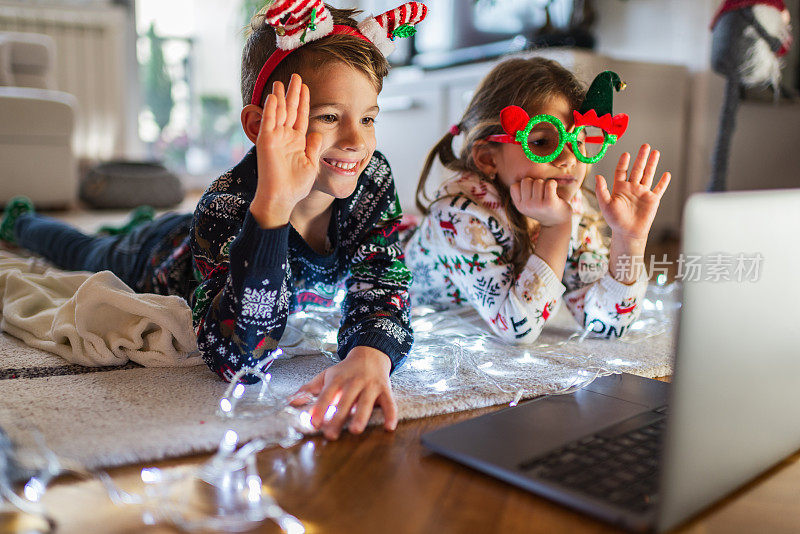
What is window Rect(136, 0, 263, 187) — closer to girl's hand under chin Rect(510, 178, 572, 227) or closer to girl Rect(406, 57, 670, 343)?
girl Rect(406, 57, 670, 343)

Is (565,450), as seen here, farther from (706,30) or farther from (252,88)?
(706,30)

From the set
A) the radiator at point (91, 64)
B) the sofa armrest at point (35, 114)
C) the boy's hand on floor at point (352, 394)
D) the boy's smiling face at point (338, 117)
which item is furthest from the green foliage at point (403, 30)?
the radiator at point (91, 64)

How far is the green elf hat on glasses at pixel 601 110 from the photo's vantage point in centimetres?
104

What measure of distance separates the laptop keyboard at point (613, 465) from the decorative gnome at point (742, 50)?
5.59 feet

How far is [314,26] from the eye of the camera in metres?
0.87

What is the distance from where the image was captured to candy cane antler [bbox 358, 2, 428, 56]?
956 millimetres

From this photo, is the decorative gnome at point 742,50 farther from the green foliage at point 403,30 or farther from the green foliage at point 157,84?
the green foliage at point 157,84

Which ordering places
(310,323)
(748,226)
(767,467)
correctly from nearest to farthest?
(748,226) < (767,467) < (310,323)

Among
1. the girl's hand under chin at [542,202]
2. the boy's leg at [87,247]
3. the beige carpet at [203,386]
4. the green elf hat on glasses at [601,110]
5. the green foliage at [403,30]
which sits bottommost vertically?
the beige carpet at [203,386]

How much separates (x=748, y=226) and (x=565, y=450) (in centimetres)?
26

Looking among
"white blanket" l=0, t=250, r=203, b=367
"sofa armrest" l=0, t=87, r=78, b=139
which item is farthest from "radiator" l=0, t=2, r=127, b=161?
"white blanket" l=0, t=250, r=203, b=367

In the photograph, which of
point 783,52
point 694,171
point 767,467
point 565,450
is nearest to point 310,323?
point 565,450

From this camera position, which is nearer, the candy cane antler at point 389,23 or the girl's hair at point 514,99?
the candy cane antler at point 389,23

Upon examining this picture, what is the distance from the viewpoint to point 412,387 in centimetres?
87
